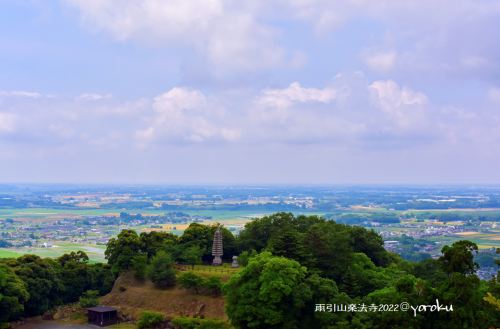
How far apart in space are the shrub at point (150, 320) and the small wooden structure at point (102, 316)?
3.23m

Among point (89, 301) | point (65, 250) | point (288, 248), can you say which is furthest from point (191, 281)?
point (65, 250)

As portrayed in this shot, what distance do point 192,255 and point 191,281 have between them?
5515mm

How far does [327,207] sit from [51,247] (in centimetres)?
12648

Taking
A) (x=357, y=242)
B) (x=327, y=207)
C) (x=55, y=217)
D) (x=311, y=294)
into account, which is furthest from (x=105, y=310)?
(x=327, y=207)

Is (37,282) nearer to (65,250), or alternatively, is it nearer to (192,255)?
(192,255)

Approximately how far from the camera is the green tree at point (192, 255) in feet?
133

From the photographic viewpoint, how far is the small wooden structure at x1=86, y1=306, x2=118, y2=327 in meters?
33.0

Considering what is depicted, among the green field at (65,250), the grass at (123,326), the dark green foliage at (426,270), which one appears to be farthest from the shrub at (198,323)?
the green field at (65,250)

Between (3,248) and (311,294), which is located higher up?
(311,294)

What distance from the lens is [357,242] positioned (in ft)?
132

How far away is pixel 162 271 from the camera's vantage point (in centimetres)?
3716

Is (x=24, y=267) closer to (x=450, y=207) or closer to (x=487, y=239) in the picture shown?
(x=487, y=239)

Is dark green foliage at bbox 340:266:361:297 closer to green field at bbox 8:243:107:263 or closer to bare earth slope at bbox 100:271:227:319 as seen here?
bare earth slope at bbox 100:271:227:319

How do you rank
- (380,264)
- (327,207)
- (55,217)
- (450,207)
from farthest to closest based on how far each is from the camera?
(327,207) → (450,207) → (55,217) → (380,264)
